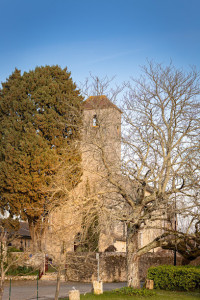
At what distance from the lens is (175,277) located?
910 inches

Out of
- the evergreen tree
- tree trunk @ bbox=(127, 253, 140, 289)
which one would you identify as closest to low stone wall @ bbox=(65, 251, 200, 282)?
the evergreen tree

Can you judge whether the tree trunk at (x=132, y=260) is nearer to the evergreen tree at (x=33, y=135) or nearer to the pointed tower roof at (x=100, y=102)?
the pointed tower roof at (x=100, y=102)

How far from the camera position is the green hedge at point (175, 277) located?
73.7 ft

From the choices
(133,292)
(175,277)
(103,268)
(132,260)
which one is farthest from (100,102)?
(103,268)

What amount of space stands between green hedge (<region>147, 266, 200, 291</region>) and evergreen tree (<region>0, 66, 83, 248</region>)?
27.6 feet

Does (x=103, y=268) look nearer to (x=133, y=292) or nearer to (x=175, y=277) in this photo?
(x=175, y=277)

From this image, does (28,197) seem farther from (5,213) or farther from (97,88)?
(97,88)

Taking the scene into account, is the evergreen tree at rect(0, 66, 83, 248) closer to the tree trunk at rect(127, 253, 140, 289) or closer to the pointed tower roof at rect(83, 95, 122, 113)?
the pointed tower roof at rect(83, 95, 122, 113)

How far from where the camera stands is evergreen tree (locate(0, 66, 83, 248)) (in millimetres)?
28359

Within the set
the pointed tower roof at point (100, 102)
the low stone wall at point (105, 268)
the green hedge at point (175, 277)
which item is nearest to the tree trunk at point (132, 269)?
the green hedge at point (175, 277)

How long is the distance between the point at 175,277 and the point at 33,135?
14523mm

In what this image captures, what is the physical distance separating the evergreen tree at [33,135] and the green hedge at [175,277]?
27.6ft

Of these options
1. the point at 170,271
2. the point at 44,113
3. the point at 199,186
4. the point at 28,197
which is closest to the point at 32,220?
the point at 28,197

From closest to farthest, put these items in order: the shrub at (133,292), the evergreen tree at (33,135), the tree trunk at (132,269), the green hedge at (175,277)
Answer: the shrub at (133,292) → the tree trunk at (132,269) → the green hedge at (175,277) → the evergreen tree at (33,135)
